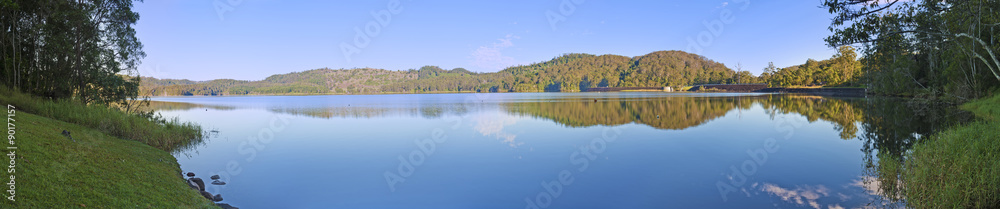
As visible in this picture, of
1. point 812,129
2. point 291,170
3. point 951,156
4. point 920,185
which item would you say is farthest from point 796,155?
point 291,170

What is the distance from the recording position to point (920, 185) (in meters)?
6.86

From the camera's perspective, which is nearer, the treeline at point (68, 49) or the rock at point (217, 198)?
the rock at point (217, 198)

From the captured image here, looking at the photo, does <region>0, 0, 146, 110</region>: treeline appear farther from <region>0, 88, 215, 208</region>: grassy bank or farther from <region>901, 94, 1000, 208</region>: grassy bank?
<region>901, 94, 1000, 208</region>: grassy bank

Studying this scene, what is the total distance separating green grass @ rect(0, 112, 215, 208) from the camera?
4953mm

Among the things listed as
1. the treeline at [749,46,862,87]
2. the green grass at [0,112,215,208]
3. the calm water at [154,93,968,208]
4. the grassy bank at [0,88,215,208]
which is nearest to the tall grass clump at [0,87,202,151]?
the calm water at [154,93,968,208]

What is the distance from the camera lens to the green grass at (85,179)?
495 cm

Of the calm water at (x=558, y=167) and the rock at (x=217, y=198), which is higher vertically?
the rock at (x=217, y=198)

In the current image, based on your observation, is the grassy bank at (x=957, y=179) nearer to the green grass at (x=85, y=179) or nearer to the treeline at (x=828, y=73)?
the green grass at (x=85, y=179)

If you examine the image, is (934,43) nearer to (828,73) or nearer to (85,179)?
(85,179)

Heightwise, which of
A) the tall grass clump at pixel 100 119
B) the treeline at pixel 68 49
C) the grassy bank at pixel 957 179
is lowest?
the grassy bank at pixel 957 179

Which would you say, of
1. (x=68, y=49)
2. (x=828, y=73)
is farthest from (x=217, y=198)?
(x=828, y=73)

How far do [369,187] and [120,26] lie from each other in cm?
1761

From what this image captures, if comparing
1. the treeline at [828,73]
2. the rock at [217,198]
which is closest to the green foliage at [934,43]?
the rock at [217,198]

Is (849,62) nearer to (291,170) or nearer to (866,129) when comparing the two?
(866,129)
